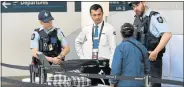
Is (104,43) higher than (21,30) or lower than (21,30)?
lower

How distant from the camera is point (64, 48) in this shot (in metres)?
6.25

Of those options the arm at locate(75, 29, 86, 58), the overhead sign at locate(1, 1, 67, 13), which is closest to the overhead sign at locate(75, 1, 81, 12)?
the overhead sign at locate(1, 1, 67, 13)

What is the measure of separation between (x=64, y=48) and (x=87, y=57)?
372 mm

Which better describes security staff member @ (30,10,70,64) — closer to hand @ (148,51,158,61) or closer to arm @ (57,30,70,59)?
arm @ (57,30,70,59)

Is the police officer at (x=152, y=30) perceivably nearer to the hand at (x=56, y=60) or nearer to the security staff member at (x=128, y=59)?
the security staff member at (x=128, y=59)

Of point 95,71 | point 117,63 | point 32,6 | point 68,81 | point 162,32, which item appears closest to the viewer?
point 117,63

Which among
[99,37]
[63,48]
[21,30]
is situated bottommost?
[63,48]

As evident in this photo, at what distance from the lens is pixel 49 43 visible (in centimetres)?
618

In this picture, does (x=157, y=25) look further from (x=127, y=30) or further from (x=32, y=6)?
(x=32, y=6)

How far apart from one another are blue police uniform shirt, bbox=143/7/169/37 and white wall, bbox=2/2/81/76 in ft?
11.2

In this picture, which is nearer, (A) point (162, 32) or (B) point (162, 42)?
(B) point (162, 42)

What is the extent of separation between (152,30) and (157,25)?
10 centimetres

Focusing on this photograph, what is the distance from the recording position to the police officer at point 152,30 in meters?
5.66

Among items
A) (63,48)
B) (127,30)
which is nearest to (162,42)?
(127,30)
